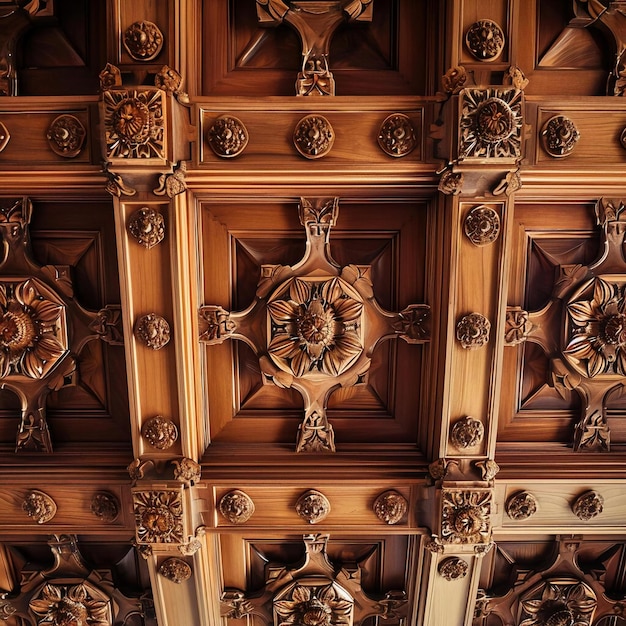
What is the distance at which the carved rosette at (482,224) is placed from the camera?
10.4 ft

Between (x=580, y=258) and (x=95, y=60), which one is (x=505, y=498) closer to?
(x=580, y=258)

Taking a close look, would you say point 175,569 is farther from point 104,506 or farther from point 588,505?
point 588,505

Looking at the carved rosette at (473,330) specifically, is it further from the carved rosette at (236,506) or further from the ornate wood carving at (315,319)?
the carved rosette at (236,506)

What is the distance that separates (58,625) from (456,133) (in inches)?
195

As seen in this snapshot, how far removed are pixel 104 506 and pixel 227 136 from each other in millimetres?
2898

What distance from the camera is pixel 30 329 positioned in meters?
3.54

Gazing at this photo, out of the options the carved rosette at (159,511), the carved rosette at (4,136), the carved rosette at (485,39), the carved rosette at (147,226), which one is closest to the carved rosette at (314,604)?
the carved rosette at (159,511)

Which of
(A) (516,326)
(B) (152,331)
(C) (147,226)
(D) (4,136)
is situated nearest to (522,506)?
(A) (516,326)

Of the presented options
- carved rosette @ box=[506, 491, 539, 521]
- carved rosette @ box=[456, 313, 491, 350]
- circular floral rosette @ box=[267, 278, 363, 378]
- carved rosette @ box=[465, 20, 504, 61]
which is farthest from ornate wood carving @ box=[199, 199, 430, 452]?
carved rosette @ box=[506, 491, 539, 521]

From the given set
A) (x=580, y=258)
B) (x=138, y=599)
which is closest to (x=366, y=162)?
(x=580, y=258)

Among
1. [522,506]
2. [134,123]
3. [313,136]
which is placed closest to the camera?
[134,123]

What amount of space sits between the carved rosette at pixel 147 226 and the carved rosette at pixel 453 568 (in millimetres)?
3243

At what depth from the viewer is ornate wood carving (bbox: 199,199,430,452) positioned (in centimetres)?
346

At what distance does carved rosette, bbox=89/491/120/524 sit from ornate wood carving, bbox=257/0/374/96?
3.30 metres
